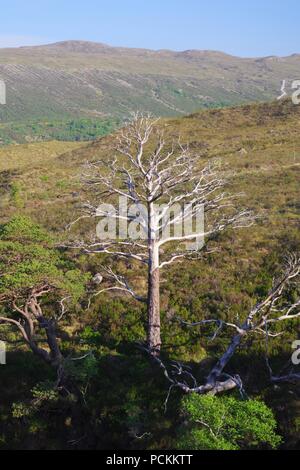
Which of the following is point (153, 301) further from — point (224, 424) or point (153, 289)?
point (224, 424)

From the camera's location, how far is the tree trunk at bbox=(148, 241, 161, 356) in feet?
46.3

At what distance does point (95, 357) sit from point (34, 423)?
3007mm

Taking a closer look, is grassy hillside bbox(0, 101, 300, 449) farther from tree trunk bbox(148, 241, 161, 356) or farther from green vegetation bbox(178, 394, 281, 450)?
green vegetation bbox(178, 394, 281, 450)

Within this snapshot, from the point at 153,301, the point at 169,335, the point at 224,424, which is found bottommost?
the point at 169,335

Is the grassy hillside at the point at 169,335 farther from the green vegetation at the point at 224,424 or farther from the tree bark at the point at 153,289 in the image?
the green vegetation at the point at 224,424

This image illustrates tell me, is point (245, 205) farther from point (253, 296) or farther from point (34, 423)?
point (34, 423)

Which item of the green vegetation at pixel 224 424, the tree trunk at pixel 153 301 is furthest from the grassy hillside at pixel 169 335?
the green vegetation at pixel 224 424

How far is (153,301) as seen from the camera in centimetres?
1422

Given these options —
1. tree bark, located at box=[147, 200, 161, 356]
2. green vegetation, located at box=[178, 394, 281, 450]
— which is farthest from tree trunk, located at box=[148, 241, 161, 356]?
green vegetation, located at box=[178, 394, 281, 450]

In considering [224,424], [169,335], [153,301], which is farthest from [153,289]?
[224,424]

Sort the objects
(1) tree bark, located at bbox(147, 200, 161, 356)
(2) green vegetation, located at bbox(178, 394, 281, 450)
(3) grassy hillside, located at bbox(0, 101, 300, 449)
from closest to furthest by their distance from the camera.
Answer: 1. (2) green vegetation, located at bbox(178, 394, 281, 450)
2. (3) grassy hillside, located at bbox(0, 101, 300, 449)
3. (1) tree bark, located at bbox(147, 200, 161, 356)

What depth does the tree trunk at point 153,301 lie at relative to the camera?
14109 mm

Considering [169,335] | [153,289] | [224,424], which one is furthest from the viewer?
[169,335]
